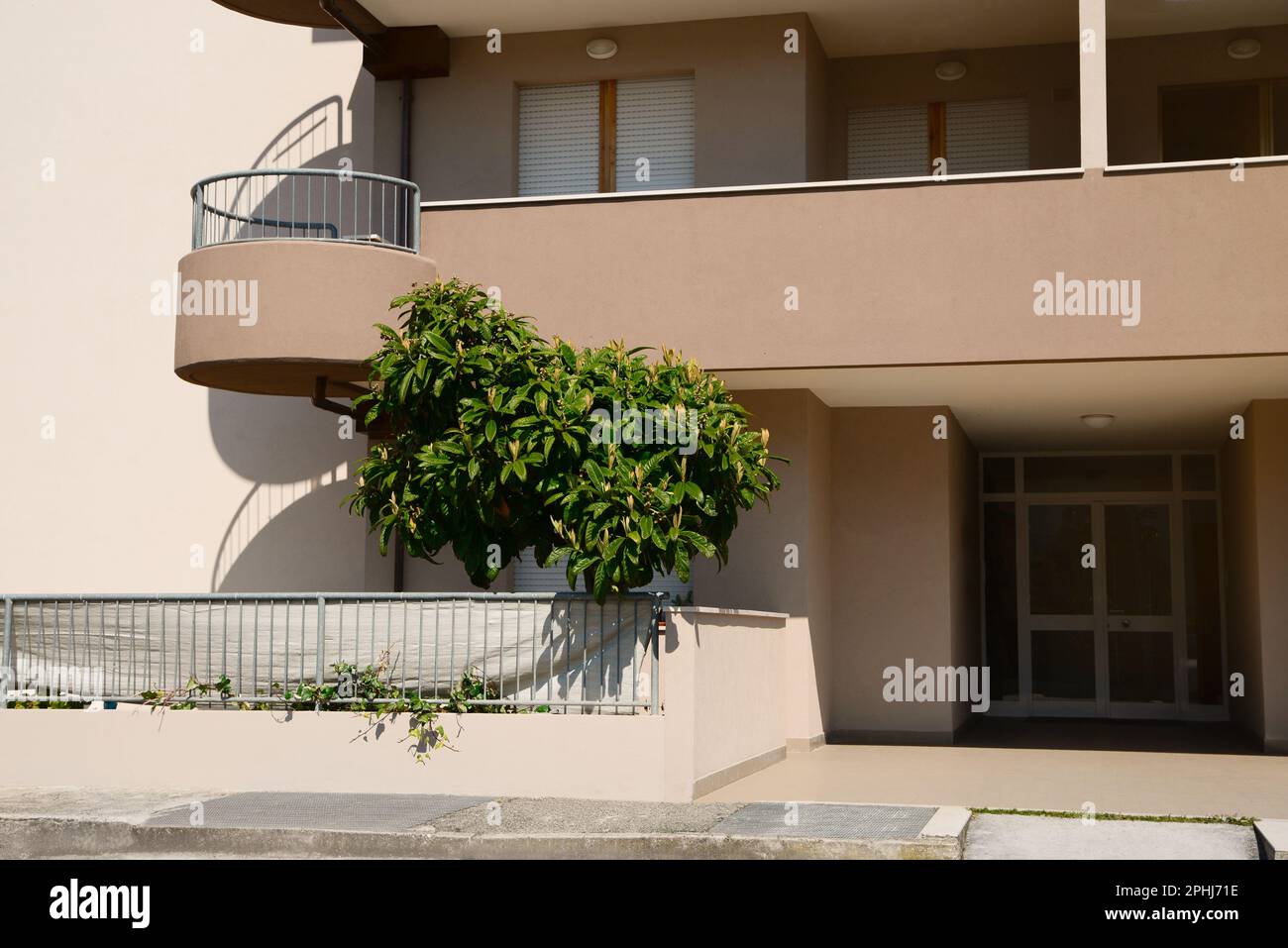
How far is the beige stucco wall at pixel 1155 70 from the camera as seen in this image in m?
14.4

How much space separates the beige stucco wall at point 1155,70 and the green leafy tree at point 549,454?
5.96 metres

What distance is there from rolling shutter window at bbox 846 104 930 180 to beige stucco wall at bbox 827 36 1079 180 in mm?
93

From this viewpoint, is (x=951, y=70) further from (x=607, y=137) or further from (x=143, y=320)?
(x=143, y=320)

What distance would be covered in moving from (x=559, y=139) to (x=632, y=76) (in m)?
0.98

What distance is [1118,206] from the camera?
1188 cm

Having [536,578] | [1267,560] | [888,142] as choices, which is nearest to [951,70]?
[888,142]

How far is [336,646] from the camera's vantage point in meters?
11.1

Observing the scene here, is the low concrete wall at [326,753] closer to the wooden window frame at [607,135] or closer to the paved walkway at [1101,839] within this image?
the paved walkway at [1101,839]

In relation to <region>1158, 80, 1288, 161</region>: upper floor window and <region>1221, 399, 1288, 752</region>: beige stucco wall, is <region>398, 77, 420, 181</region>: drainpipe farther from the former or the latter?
<region>1221, 399, 1288, 752</region>: beige stucco wall

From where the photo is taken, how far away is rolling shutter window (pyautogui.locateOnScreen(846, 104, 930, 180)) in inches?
597
